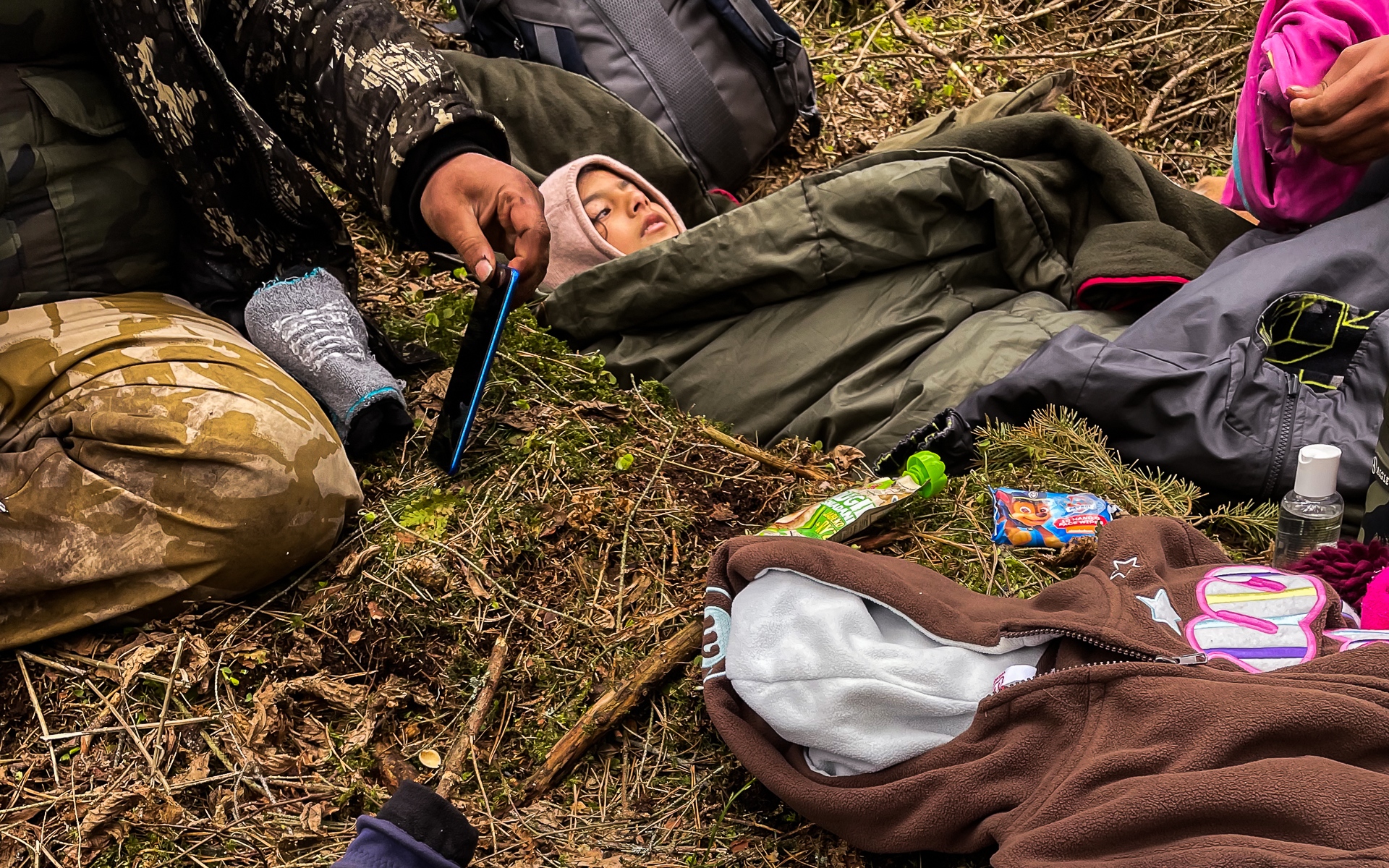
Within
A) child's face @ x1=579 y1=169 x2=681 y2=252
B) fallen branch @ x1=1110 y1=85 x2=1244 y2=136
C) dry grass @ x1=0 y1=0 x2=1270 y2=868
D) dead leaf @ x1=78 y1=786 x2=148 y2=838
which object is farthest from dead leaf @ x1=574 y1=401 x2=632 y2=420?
fallen branch @ x1=1110 y1=85 x2=1244 y2=136

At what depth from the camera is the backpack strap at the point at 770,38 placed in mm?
3502

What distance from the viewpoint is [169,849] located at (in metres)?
1.47

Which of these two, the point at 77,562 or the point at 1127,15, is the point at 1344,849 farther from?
the point at 1127,15

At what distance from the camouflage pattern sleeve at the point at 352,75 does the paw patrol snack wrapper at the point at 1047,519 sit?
50.4 inches

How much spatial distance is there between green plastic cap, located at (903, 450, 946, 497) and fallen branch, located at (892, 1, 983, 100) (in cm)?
240

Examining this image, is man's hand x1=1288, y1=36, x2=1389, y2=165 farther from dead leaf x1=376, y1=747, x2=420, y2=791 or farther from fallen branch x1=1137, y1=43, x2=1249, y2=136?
dead leaf x1=376, y1=747, x2=420, y2=791

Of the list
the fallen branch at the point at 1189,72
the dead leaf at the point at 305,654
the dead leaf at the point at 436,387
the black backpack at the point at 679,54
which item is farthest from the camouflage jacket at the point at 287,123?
the fallen branch at the point at 1189,72

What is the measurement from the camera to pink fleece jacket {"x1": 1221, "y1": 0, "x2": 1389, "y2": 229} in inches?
90.7

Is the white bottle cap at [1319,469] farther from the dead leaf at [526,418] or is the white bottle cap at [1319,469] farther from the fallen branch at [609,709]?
the dead leaf at [526,418]

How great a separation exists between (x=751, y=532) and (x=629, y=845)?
0.64 meters

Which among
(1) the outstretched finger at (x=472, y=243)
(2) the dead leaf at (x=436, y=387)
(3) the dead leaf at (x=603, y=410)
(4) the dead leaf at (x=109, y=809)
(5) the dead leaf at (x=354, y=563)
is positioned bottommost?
(4) the dead leaf at (x=109, y=809)

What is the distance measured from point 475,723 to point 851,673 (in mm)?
610

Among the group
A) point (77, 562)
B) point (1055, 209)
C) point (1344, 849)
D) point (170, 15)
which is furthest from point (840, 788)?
point (1055, 209)

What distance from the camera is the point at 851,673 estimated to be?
1374 millimetres
